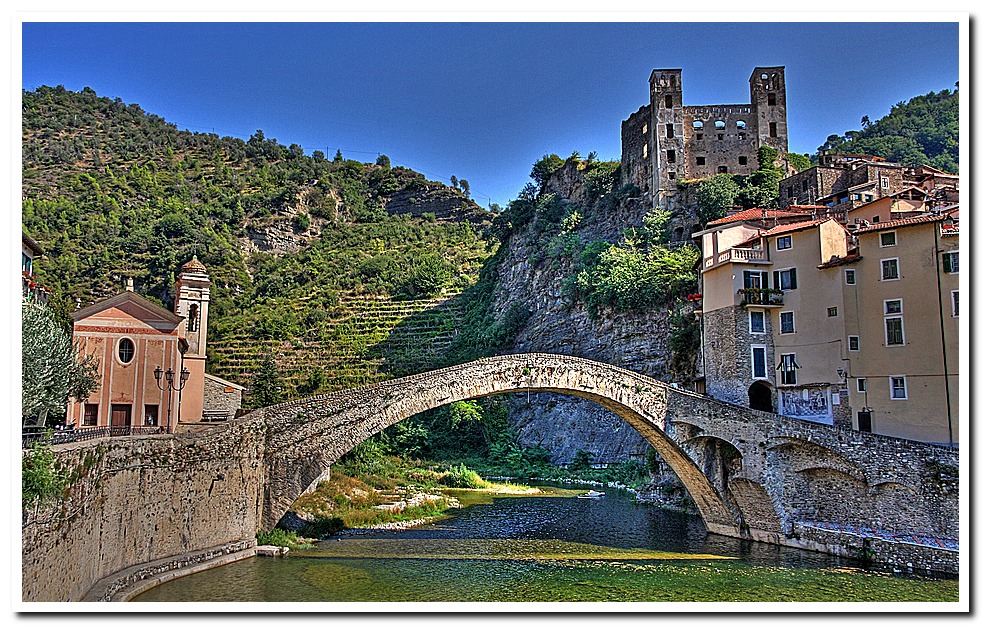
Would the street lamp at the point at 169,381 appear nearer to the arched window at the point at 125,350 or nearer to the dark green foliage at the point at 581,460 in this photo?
the arched window at the point at 125,350

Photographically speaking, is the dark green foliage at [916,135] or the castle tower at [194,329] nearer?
the castle tower at [194,329]

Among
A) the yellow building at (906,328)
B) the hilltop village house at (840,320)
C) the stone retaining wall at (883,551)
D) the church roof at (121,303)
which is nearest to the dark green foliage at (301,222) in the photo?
the church roof at (121,303)

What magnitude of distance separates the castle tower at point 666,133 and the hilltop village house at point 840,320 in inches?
591

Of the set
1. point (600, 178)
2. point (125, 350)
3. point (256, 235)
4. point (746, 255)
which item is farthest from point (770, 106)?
point (256, 235)

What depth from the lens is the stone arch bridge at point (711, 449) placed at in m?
19.5

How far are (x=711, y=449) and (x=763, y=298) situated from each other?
5.07 metres

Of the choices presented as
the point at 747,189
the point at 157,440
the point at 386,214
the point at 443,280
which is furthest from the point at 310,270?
the point at 157,440

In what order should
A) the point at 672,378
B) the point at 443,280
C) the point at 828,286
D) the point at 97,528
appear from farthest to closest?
1. the point at 443,280
2. the point at 672,378
3. the point at 828,286
4. the point at 97,528

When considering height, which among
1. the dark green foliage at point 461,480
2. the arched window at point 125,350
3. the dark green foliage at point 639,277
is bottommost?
the dark green foliage at point 461,480

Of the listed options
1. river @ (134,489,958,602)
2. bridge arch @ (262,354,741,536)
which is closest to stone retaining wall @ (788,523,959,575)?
river @ (134,489,958,602)

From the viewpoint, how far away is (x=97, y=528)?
44.8 ft
